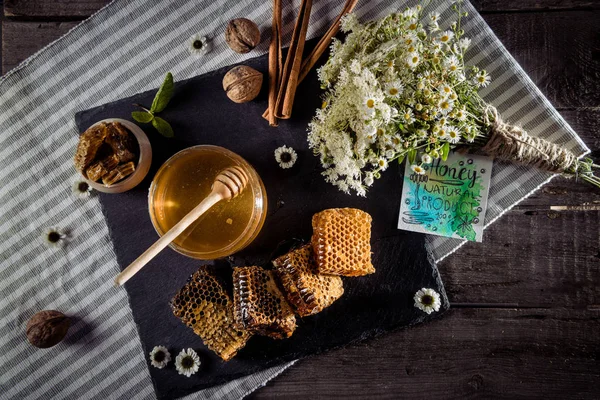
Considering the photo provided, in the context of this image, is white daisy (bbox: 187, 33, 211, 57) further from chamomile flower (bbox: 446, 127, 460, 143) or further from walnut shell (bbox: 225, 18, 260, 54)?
chamomile flower (bbox: 446, 127, 460, 143)

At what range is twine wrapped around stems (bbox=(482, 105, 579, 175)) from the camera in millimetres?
1304

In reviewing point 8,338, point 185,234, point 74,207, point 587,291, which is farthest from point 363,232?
point 8,338

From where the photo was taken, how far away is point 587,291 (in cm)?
150

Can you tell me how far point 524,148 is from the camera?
132cm

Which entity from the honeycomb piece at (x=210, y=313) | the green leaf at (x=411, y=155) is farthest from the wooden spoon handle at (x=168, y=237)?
the green leaf at (x=411, y=155)

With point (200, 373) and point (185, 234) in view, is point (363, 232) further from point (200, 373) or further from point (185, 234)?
point (200, 373)

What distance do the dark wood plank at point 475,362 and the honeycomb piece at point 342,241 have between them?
0.33 metres

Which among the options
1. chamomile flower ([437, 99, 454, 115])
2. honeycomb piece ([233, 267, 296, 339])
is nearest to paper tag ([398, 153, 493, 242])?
chamomile flower ([437, 99, 454, 115])

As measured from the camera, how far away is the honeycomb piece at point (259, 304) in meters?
1.25

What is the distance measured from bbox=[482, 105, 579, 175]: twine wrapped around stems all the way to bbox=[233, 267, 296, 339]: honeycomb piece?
2.08 feet

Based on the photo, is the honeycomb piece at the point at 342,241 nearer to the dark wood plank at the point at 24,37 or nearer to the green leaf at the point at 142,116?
the green leaf at the point at 142,116

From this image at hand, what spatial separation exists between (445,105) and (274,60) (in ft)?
1.54

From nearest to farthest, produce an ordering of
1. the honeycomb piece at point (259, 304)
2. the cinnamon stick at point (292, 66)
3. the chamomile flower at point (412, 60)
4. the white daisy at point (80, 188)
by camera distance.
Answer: the chamomile flower at point (412, 60) < the honeycomb piece at point (259, 304) < the cinnamon stick at point (292, 66) < the white daisy at point (80, 188)

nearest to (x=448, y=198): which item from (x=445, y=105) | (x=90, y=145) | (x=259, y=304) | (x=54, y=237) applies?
(x=445, y=105)
